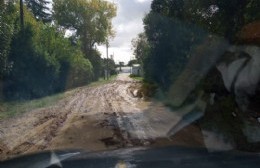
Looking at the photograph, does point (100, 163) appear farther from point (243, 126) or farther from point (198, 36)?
point (198, 36)

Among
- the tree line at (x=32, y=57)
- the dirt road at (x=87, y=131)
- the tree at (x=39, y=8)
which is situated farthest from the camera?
the tree at (x=39, y=8)

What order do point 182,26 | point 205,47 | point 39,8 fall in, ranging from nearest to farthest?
point 205,47, point 182,26, point 39,8

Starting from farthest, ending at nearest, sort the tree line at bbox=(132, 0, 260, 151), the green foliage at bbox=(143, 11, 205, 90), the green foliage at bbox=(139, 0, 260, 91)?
1. the green foliage at bbox=(143, 11, 205, 90)
2. the green foliage at bbox=(139, 0, 260, 91)
3. the tree line at bbox=(132, 0, 260, 151)

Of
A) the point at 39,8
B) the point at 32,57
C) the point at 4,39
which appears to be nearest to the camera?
the point at 4,39

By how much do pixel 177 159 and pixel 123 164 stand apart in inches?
22.7

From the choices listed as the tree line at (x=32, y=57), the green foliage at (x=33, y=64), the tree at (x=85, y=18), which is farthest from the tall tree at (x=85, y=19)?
the green foliage at (x=33, y=64)

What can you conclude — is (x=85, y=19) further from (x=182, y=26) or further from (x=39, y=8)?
(x=182, y=26)

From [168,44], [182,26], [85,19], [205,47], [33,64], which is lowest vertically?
[33,64]

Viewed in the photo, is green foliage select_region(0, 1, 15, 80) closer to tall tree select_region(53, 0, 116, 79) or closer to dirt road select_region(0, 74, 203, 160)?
dirt road select_region(0, 74, 203, 160)

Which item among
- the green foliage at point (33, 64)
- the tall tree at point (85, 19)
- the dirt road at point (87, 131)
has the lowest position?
the dirt road at point (87, 131)

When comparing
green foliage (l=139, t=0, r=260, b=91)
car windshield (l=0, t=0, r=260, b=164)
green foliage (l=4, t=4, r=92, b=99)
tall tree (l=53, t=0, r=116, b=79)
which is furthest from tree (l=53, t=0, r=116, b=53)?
green foliage (l=139, t=0, r=260, b=91)

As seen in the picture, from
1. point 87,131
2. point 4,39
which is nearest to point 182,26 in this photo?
point 4,39

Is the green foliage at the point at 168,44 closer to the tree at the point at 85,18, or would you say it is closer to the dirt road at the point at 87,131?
the dirt road at the point at 87,131

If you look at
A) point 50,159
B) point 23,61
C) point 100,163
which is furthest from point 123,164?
point 23,61
